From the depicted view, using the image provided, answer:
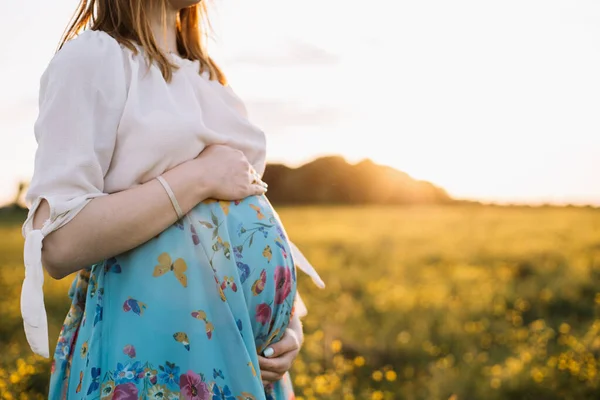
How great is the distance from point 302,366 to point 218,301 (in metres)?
2.43

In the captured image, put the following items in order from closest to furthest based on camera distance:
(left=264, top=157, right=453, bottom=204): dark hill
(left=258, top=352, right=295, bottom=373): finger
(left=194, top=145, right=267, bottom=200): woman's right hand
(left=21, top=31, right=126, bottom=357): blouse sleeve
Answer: (left=21, top=31, right=126, bottom=357): blouse sleeve → (left=194, top=145, right=267, bottom=200): woman's right hand → (left=258, top=352, right=295, bottom=373): finger → (left=264, top=157, right=453, bottom=204): dark hill

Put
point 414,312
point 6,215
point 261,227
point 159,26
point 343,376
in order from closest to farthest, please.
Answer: point 261,227 < point 159,26 < point 343,376 < point 414,312 < point 6,215

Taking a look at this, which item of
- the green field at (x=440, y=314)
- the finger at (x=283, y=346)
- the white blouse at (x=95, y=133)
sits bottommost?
the green field at (x=440, y=314)

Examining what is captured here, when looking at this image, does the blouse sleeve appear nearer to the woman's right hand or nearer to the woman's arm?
the woman's arm

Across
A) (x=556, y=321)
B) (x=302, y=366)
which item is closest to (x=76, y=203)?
(x=302, y=366)

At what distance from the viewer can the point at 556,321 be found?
5.61 meters

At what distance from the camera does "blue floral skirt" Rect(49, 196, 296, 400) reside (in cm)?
134

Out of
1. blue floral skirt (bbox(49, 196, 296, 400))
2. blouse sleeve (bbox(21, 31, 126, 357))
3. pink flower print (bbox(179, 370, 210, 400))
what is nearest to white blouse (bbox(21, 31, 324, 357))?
blouse sleeve (bbox(21, 31, 126, 357))

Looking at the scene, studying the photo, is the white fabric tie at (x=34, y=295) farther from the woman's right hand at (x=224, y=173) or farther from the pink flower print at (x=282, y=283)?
the pink flower print at (x=282, y=283)

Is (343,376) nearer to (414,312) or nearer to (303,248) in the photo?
(414,312)

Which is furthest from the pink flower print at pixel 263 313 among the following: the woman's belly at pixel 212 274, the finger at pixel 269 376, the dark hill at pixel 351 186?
the dark hill at pixel 351 186

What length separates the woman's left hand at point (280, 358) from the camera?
5.04 ft

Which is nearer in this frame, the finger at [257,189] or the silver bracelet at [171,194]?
the silver bracelet at [171,194]

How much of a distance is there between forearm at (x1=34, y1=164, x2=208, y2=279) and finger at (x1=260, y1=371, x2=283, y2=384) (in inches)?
17.9
